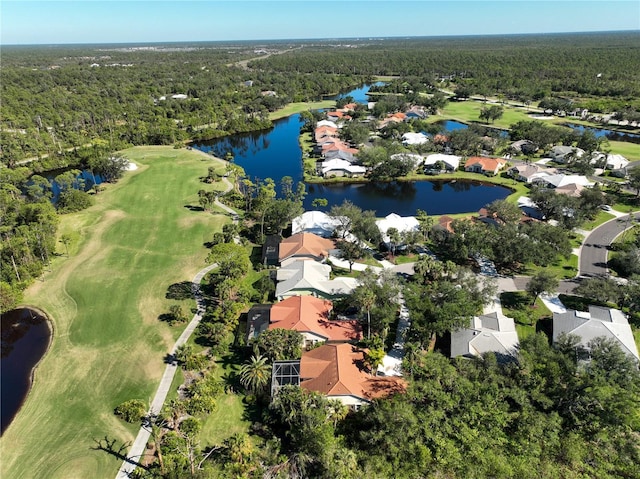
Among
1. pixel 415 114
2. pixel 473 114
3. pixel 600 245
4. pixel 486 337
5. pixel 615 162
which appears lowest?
pixel 600 245

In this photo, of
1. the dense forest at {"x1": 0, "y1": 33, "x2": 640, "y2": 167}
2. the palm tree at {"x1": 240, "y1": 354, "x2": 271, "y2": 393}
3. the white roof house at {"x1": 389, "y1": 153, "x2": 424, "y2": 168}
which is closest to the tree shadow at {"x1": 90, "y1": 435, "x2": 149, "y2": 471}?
the palm tree at {"x1": 240, "y1": 354, "x2": 271, "y2": 393}

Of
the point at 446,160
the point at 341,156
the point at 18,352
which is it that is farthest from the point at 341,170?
the point at 18,352

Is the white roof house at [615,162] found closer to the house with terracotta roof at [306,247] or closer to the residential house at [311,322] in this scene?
the house with terracotta roof at [306,247]

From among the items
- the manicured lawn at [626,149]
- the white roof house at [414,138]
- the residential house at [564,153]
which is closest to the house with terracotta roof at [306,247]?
the white roof house at [414,138]

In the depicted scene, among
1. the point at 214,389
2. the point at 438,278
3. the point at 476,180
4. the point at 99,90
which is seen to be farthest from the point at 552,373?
the point at 99,90

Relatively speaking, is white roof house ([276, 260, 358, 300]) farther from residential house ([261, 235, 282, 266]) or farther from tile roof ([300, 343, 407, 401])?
tile roof ([300, 343, 407, 401])

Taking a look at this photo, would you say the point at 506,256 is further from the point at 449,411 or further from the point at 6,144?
Result: the point at 6,144

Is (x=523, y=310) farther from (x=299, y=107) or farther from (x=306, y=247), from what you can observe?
(x=299, y=107)
